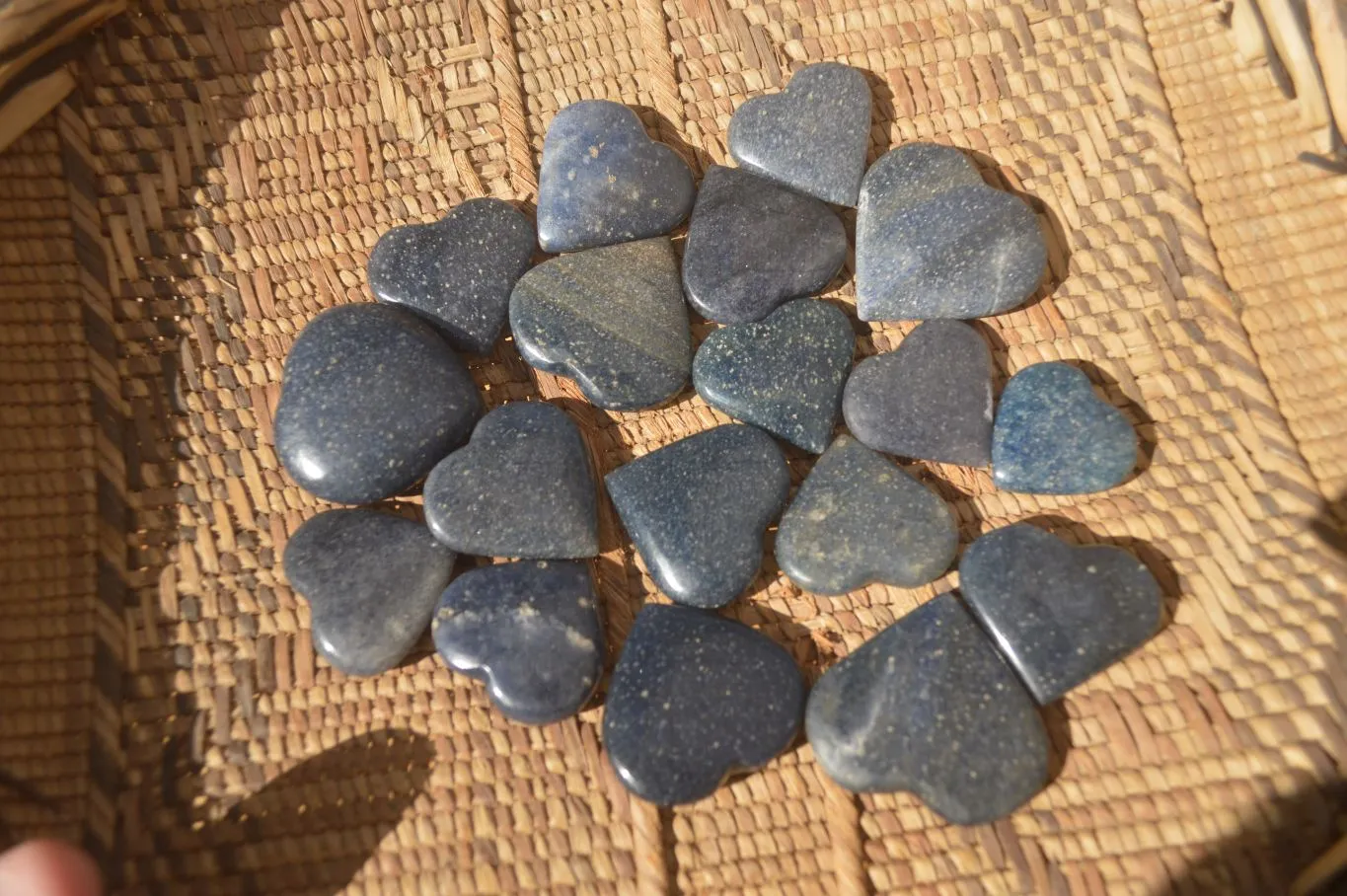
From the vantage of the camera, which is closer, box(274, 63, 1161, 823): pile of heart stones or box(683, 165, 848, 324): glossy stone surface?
box(274, 63, 1161, 823): pile of heart stones

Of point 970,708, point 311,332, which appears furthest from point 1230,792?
point 311,332

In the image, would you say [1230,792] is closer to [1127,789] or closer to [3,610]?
[1127,789]

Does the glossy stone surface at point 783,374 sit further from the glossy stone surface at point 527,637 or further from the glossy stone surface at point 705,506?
the glossy stone surface at point 527,637

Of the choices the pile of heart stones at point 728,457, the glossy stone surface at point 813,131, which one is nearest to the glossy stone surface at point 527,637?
the pile of heart stones at point 728,457

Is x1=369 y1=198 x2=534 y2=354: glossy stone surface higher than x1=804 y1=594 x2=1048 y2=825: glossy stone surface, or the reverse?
x1=369 y1=198 x2=534 y2=354: glossy stone surface

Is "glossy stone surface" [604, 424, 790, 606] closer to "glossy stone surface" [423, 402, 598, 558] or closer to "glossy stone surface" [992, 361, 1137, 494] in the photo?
"glossy stone surface" [423, 402, 598, 558]

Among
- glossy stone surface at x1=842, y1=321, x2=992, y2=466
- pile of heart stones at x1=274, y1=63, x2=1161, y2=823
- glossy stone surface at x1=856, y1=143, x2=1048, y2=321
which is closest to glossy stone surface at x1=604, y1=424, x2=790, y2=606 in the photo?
pile of heart stones at x1=274, y1=63, x2=1161, y2=823
